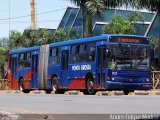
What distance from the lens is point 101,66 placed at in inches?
1059

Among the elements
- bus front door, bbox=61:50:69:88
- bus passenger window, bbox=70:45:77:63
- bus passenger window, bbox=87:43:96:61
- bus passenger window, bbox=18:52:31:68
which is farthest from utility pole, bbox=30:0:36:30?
bus passenger window, bbox=87:43:96:61

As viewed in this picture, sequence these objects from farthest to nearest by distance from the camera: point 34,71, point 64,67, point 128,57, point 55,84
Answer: point 34,71 < point 55,84 < point 64,67 < point 128,57

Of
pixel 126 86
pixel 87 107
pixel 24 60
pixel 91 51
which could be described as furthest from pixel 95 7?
pixel 87 107

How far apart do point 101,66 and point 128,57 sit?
146 cm

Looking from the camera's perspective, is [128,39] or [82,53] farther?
[82,53]

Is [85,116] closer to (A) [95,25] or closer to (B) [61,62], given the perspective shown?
(B) [61,62]

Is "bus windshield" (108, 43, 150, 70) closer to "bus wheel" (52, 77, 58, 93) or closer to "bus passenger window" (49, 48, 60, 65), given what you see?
"bus passenger window" (49, 48, 60, 65)

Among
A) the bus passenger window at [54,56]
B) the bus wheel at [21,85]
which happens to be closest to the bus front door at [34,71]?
the bus passenger window at [54,56]

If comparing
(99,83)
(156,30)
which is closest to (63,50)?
(99,83)

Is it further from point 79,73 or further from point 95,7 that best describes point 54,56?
point 95,7

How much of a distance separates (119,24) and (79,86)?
12.0 m

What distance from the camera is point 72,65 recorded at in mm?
29766

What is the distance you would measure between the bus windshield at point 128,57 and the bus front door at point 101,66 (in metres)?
0.39

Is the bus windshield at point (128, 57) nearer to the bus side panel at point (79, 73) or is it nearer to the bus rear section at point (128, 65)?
the bus rear section at point (128, 65)
